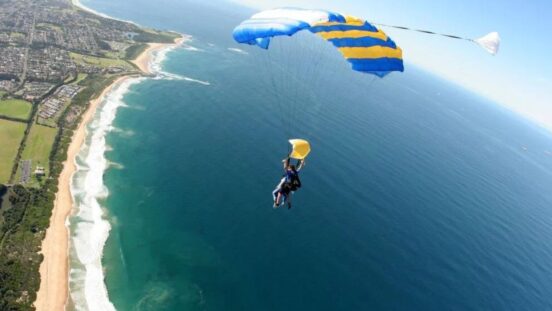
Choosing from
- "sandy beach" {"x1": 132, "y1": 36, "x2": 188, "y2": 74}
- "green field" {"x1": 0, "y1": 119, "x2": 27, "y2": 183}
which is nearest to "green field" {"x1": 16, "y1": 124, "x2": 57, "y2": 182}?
"green field" {"x1": 0, "y1": 119, "x2": 27, "y2": 183}

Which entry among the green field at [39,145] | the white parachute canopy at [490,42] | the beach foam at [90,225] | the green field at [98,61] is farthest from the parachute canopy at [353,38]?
the green field at [98,61]

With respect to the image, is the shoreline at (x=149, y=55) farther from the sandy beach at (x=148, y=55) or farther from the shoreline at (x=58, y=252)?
the shoreline at (x=58, y=252)

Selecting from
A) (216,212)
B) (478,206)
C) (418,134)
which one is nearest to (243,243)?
(216,212)

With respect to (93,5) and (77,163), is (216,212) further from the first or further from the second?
(93,5)

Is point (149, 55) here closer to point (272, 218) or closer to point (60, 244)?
point (272, 218)

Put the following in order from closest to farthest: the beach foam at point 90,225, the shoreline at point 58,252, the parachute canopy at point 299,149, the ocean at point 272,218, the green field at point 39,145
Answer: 1. the parachute canopy at point 299,149
2. the shoreline at point 58,252
3. the beach foam at point 90,225
4. the ocean at point 272,218
5. the green field at point 39,145

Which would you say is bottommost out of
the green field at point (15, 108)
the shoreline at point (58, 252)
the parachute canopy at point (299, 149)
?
the shoreline at point (58, 252)
